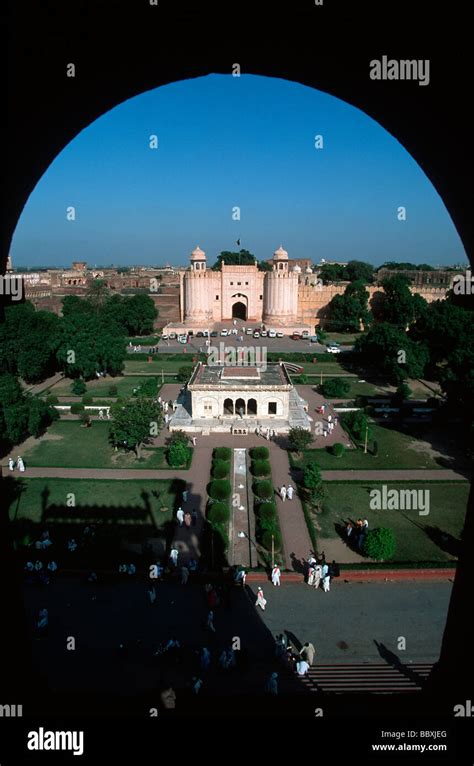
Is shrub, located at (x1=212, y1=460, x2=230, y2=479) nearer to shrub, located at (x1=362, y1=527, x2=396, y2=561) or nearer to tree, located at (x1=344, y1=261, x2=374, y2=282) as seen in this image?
shrub, located at (x1=362, y1=527, x2=396, y2=561)

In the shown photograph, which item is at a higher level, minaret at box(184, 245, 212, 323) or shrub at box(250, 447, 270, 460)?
minaret at box(184, 245, 212, 323)

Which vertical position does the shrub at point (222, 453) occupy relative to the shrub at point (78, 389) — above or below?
below

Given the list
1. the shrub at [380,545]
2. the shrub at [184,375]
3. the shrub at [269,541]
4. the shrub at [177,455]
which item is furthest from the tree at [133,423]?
the shrub at [184,375]

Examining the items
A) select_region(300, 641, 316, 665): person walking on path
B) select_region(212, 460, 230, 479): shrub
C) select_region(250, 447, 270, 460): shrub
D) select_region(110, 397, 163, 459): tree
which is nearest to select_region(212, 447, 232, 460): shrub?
select_region(212, 460, 230, 479): shrub

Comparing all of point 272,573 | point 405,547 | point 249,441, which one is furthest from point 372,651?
point 249,441

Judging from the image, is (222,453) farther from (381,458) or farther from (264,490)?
(381,458)

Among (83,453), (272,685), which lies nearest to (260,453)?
(83,453)

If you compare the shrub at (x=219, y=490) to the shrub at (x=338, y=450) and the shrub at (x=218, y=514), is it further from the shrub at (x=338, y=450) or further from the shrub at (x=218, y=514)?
the shrub at (x=338, y=450)
